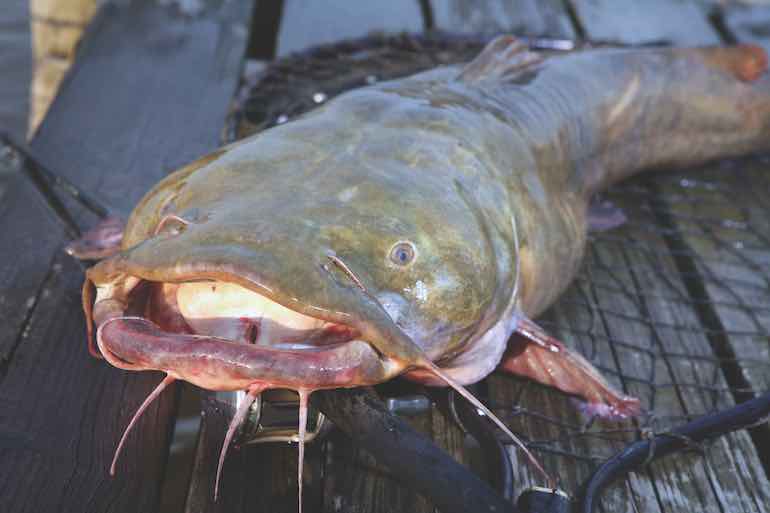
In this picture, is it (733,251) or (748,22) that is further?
(748,22)

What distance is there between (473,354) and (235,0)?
254cm

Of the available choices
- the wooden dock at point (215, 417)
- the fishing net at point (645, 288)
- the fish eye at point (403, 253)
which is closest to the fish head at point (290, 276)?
the fish eye at point (403, 253)

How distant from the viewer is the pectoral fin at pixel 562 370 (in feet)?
5.56

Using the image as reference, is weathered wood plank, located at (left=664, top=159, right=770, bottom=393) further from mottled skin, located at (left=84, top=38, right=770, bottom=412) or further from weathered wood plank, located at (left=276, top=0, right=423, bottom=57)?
weathered wood plank, located at (left=276, top=0, right=423, bottom=57)

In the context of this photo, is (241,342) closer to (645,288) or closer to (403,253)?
(403,253)

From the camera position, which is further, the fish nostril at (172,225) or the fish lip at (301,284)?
the fish nostril at (172,225)

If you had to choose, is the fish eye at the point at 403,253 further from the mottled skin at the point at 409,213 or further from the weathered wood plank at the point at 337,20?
the weathered wood plank at the point at 337,20

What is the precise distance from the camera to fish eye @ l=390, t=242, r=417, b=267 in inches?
51.2

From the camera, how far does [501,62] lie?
7.32ft

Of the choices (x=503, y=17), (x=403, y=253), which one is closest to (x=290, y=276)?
(x=403, y=253)

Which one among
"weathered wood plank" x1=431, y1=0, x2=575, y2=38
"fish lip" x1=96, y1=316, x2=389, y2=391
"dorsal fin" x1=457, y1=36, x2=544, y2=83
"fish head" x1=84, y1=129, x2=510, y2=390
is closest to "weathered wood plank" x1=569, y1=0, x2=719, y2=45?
"weathered wood plank" x1=431, y1=0, x2=575, y2=38

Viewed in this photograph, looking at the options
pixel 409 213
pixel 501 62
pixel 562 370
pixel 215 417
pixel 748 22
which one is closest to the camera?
pixel 409 213

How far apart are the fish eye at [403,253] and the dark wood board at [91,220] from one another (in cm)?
61

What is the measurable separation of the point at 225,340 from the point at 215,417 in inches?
18.1
